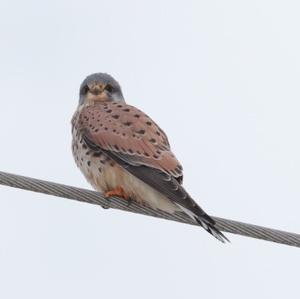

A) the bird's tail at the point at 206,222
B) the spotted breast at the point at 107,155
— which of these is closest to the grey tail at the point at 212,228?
the bird's tail at the point at 206,222

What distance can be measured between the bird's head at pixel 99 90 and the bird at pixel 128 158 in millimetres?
47

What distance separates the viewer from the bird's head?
31.4 feet

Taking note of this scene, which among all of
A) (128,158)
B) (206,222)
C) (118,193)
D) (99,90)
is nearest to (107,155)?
(128,158)

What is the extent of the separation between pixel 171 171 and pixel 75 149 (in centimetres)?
113

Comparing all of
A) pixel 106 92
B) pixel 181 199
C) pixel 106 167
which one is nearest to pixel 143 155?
pixel 106 167

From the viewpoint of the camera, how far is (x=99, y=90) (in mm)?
9617

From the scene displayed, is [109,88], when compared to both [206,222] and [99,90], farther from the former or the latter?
[206,222]

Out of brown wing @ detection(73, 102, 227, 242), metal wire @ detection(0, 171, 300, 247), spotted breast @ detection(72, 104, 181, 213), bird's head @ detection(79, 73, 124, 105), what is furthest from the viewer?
bird's head @ detection(79, 73, 124, 105)

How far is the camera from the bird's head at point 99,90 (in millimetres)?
9578

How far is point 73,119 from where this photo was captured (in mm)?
9367

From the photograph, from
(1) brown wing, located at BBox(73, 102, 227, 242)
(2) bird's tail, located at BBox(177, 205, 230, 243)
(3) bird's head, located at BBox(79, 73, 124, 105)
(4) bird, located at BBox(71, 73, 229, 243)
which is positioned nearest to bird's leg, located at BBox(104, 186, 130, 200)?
(4) bird, located at BBox(71, 73, 229, 243)

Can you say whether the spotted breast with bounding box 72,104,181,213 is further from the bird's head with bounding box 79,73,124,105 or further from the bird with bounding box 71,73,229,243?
the bird's head with bounding box 79,73,124,105

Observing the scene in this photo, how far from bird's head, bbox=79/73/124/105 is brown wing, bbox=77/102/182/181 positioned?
0.84 ft

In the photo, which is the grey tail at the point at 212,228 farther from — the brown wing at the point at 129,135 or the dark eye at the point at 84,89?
the dark eye at the point at 84,89
